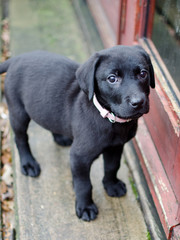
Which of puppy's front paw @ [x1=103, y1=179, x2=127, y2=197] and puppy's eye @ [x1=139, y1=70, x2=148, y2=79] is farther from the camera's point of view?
puppy's front paw @ [x1=103, y1=179, x2=127, y2=197]

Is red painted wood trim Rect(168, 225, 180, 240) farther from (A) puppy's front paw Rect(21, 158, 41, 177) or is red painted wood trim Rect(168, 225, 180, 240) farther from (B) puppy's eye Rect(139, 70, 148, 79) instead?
(A) puppy's front paw Rect(21, 158, 41, 177)

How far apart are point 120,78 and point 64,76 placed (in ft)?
2.39

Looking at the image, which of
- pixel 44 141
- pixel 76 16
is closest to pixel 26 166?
pixel 44 141

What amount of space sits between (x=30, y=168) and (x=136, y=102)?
1.60m

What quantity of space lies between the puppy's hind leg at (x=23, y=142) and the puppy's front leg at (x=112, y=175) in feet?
2.34

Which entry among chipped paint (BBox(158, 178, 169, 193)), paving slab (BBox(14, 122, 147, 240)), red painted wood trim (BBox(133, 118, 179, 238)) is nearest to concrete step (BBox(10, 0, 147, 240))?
paving slab (BBox(14, 122, 147, 240))

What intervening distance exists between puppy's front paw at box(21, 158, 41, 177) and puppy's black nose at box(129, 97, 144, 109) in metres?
1.54

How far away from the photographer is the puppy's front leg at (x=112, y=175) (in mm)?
3100

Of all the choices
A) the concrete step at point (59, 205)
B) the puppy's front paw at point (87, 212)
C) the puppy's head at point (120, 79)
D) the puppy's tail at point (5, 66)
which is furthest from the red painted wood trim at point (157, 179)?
the puppy's tail at point (5, 66)

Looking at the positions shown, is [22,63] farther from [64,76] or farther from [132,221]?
[132,221]

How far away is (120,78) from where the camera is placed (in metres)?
2.41

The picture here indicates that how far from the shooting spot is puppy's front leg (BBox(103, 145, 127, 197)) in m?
3.10

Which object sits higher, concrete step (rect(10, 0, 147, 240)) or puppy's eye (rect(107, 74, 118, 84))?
puppy's eye (rect(107, 74, 118, 84))

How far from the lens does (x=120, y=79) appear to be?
94.9 inches
